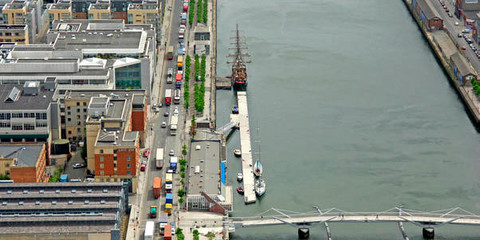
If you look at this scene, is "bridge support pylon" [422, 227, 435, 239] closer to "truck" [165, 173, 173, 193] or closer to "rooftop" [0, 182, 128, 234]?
"truck" [165, 173, 173, 193]

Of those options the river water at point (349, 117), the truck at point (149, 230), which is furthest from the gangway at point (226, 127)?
the truck at point (149, 230)

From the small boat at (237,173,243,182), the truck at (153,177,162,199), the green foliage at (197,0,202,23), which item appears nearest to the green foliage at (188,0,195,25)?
the green foliage at (197,0,202,23)

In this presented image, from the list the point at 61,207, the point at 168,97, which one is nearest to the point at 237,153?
the point at 168,97

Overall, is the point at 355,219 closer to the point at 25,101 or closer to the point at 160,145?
the point at 160,145

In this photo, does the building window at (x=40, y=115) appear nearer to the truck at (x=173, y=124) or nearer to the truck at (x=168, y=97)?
the truck at (x=173, y=124)

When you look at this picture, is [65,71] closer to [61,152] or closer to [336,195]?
[61,152]

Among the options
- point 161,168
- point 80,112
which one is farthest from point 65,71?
point 161,168

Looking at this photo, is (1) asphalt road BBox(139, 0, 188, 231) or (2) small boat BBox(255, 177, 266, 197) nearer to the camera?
(1) asphalt road BBox(139, 0, 188, 231)
